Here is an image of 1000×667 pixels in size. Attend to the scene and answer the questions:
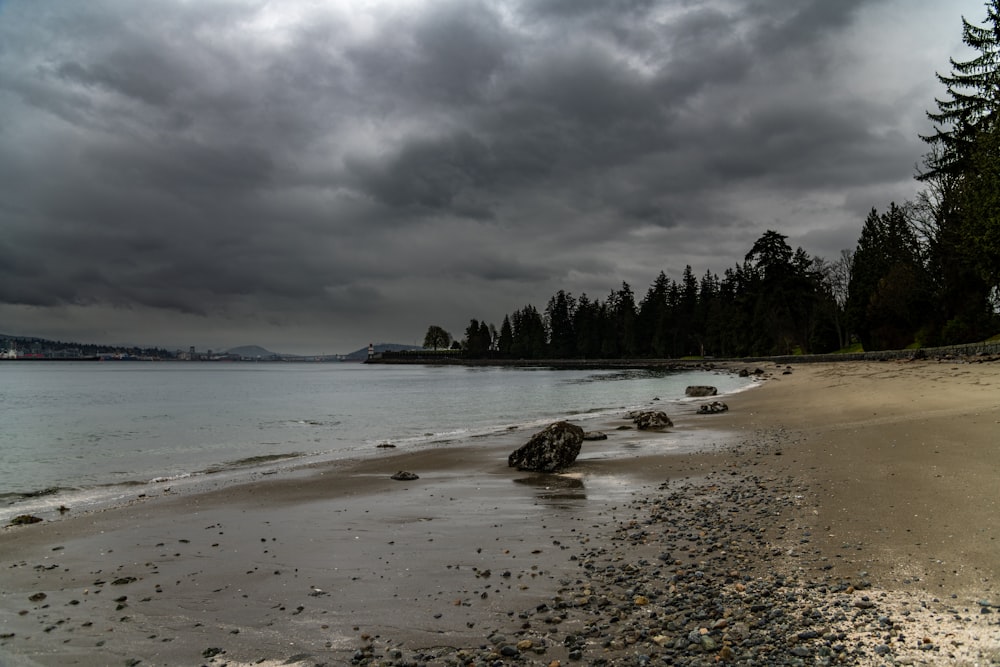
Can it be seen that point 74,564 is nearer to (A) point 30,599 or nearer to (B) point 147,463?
(A) point 30,599

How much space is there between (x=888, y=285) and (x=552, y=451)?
55.8 m

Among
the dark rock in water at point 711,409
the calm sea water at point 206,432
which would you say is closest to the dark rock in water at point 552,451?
the calm sea water at point 206,432

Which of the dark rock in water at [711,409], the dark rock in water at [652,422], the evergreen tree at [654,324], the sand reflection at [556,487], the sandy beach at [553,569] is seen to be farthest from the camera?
the evergreen tree at [654,324]

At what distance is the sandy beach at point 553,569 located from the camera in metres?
4.70

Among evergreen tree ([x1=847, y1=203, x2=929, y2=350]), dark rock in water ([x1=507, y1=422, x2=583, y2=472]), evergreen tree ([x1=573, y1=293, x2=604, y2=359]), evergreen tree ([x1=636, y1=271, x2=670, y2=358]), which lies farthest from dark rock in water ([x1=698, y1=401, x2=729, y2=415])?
evergreen tree ([x1=573, y1=293, x2=604, y2=359])

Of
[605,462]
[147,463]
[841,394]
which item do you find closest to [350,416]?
[147,463]

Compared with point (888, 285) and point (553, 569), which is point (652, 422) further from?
point (888, 285)

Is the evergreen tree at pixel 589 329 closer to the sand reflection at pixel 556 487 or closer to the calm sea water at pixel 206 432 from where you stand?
the calm sea water at pixel 206 432

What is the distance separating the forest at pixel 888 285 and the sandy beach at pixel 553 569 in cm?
3384

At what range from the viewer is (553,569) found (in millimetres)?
6590

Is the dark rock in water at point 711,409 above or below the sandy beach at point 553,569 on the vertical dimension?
below

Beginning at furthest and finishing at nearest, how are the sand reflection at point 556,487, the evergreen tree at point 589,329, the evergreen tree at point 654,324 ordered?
the evergreen tree at point 589,329 < the evergreen tree at point 654,324 < the sand reflection at point 556,487

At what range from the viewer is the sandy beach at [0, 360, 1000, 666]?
4.70m

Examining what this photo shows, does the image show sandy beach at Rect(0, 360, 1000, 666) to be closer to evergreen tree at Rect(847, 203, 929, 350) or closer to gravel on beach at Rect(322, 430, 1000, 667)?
gravel on beach at Rect(322, 430, 1000, 667)
